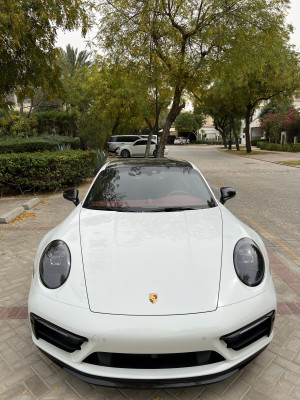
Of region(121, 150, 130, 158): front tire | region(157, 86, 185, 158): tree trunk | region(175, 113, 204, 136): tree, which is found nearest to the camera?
region(157, 86, 185, 158): tree trunk

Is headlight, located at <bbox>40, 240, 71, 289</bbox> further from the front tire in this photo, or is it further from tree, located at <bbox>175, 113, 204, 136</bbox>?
tree, located at <bbox>175, 113, 204, 136</bbox>

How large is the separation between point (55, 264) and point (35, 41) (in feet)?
21.3

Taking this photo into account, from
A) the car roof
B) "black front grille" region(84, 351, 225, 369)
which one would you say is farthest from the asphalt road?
"black front grille" region(84, 351, 225, 369)

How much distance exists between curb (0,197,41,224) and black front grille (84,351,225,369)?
5.30 meters

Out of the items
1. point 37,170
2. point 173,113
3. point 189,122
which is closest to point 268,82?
point 173,113

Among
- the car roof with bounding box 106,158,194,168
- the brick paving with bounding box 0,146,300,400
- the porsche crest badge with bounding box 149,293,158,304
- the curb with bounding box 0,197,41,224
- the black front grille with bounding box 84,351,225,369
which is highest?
the car roof with bounding box 106,158,194,168

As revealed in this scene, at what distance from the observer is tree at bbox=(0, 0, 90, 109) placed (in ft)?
21.3

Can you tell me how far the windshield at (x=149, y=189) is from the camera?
3232mm

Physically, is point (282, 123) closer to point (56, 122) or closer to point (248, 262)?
point (56, 122)

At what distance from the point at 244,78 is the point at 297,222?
22.7 m

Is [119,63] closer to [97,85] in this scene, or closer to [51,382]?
[51,382]

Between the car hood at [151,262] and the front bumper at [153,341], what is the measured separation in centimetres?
7

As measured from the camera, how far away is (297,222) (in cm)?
651

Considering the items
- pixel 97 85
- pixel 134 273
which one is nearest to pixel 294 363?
pixel 134 273
